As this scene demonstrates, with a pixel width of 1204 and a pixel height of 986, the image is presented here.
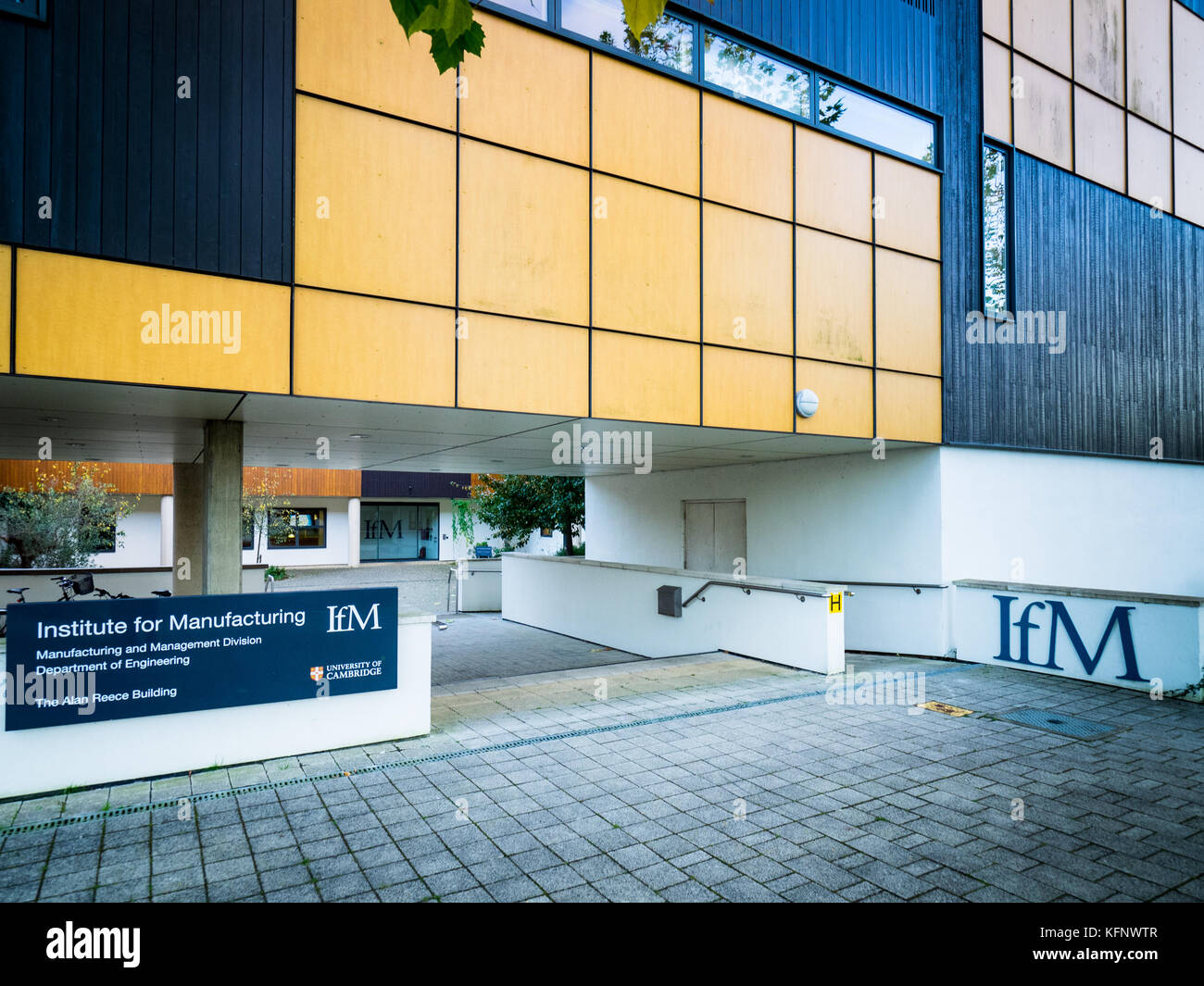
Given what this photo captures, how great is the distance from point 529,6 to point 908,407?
7507 millimetres

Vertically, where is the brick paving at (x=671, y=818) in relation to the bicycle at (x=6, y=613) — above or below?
below

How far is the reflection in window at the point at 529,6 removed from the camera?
8.13m

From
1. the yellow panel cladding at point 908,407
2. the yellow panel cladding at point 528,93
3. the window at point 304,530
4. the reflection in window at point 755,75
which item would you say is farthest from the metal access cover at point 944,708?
the window at point 304,530

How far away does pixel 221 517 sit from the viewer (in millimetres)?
7785

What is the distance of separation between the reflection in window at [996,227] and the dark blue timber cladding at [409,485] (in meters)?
25.8

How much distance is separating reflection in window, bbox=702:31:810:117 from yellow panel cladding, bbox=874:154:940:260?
1.65m

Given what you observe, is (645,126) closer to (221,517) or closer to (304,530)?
(221,517)

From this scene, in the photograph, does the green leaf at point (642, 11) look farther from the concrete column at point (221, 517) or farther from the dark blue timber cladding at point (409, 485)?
the dark blue timber cladding at point (409, 485)

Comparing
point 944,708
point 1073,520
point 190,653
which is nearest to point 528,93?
point 190,653

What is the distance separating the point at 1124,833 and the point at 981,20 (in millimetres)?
12739

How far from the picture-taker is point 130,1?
20.6ft

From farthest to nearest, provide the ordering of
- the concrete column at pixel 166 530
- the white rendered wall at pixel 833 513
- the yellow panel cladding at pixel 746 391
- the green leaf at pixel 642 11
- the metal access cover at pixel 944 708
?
the concrete column at pixel 166 530
the white rendered wall at pixel 833 513
the yellow panel cladding at pixel 746 391
the metal access cover at pixel 944 708
the green leaf at pixel 642 11

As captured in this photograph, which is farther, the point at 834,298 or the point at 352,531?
the point at 352,531

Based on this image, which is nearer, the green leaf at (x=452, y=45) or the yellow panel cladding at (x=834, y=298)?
the green leaf at (x=452, y=45)
